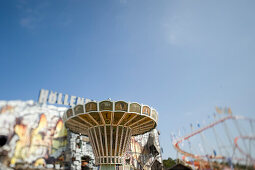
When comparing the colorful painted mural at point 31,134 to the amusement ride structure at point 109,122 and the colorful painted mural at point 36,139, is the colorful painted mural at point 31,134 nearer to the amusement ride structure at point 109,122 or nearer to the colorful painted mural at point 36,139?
the colorful painted mural at point 36,139

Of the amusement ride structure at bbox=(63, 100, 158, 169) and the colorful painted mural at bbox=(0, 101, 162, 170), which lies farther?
the colorful painted mural at bbox=(0, 101, 162, 170)

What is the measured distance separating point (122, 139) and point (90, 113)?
13.0 ft

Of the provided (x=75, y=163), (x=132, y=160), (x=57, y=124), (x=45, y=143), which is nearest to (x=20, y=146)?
(x=45, y=143)

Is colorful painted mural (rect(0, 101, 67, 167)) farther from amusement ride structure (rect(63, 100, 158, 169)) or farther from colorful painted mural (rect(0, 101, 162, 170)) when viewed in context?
amusement ride structure (rect(63, 100, 158, 169))

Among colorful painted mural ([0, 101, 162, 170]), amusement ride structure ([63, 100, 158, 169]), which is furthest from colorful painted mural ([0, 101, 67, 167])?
amusement ride structure ([63, 100, 158, 169])

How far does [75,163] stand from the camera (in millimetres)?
18484

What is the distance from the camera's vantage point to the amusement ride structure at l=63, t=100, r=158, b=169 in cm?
1468

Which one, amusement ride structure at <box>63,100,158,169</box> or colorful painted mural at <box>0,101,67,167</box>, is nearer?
amusement ride structure at <box>63,100,158,169</box>

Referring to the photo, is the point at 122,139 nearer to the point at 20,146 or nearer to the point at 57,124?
the point at 57,124

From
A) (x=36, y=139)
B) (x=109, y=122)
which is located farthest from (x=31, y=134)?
(x=109, y=122)

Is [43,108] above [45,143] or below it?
above

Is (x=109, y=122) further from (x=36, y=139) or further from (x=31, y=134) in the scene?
(x=31, y=134)

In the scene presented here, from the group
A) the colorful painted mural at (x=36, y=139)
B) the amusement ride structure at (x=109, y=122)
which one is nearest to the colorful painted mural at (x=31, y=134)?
the colorful painted mural at (x=36, y=139)

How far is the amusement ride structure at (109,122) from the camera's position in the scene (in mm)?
14680
